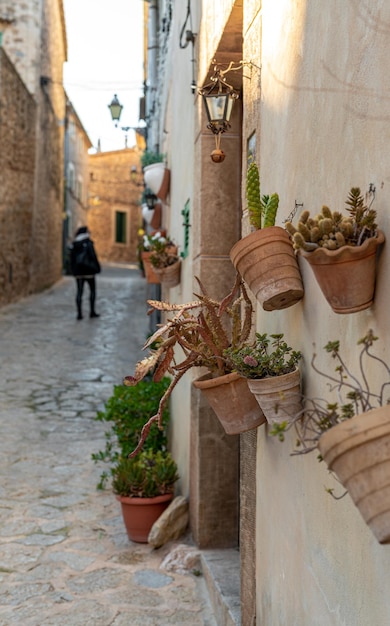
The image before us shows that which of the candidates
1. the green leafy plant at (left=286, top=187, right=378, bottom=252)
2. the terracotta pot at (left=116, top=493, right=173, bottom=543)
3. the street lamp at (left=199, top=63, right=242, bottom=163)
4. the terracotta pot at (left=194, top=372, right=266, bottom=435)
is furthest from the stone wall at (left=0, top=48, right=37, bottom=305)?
the green leafy plant at (left=286, top=187, right=378, bottom=252)

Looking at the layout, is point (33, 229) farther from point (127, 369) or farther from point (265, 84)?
point (265, 84)

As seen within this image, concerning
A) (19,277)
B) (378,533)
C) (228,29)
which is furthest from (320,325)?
(19,277)

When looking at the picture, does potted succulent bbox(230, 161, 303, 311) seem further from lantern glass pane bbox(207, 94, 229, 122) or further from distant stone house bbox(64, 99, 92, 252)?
distant stone house bbox(64, 99, 92, 252)

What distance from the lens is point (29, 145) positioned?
686 inches

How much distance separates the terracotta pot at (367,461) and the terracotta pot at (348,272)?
0.31 m

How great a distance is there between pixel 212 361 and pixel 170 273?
285 centimetres

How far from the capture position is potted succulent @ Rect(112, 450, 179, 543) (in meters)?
4.79

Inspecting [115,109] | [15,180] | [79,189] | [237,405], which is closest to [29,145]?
[15,180]

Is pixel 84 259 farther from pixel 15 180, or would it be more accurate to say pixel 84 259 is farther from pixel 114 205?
pixel 114 205

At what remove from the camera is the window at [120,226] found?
111ft

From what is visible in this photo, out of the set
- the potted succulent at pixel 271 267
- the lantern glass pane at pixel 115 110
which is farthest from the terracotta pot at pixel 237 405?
→ the lantern glass pane at pixel 115 110

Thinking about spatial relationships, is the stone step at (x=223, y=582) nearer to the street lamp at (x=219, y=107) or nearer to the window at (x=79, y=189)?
the street lamp at (x=219, y=107)

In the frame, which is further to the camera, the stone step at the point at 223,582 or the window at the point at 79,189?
the window at the point at 79,189

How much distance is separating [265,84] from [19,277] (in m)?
14.1
